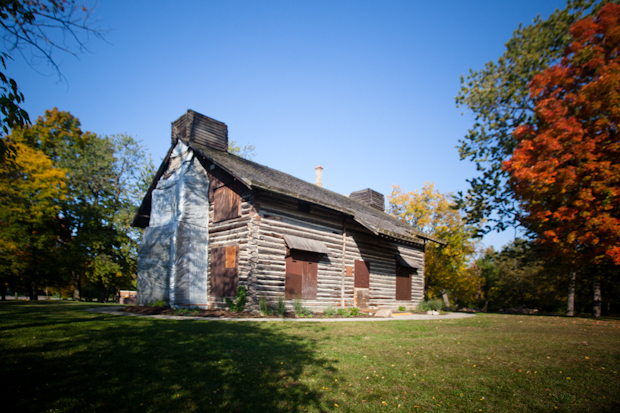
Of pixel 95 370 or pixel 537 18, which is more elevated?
pixel 537 18

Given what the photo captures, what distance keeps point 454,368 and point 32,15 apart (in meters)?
8.01

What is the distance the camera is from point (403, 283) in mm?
19641

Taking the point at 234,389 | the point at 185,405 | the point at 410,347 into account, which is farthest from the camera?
the point at 410,347

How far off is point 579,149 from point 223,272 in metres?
13.2

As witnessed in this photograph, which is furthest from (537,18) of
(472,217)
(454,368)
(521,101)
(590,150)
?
(454,368)

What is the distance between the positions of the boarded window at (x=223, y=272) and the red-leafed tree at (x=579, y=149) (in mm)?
10712

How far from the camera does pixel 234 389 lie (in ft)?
12.9

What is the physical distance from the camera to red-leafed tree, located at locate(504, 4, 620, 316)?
9547 millimetres

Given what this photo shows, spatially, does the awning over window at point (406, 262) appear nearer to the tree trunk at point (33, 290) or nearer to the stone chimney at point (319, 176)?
the stone chimney at point (319, 176)

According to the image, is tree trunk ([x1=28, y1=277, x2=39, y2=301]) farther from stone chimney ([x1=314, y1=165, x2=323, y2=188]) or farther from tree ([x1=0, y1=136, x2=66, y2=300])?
stone chimney ([x1=314, y1=165, x2=323, y2=188])

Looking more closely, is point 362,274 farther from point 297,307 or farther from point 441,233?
point 441,233

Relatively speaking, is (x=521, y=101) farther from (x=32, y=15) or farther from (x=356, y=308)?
(x=32, y=15)

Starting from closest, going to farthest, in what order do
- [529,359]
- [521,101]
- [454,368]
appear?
1. [454,368]
2. [529,359]
3. [521,101]

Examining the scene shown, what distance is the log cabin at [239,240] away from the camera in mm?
12922
